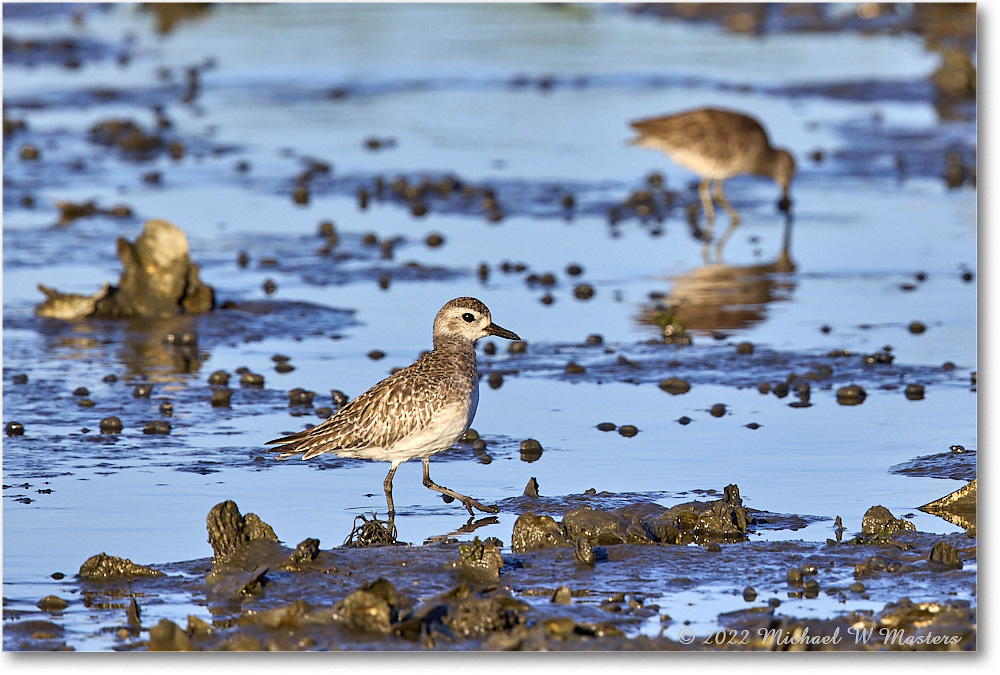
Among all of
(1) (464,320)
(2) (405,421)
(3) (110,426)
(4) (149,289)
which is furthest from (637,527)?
(4) (149,289)

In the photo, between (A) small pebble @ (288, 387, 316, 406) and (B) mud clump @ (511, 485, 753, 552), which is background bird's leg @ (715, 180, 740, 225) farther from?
(B) mud clump @ (511, 485, 753, 552)

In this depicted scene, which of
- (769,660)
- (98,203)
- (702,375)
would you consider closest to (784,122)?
(98,203)

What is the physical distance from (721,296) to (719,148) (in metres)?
4.61

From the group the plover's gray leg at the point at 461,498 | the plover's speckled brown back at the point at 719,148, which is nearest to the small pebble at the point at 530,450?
the plover's gray leg at the point at 461,498

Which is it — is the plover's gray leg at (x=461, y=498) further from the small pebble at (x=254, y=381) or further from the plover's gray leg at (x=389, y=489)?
the small pebble at (x=254, y=381)

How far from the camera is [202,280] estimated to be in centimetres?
1580

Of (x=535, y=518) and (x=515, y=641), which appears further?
(x=535, y=518)

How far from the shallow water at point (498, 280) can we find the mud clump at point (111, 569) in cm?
18

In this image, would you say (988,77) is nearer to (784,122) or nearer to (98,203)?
(98,203)

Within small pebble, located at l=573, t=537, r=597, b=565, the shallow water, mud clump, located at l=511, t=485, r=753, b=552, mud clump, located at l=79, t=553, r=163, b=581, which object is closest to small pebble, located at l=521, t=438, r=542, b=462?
the shallow water

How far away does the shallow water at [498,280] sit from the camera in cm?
972

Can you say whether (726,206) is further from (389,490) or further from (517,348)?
(389,490)

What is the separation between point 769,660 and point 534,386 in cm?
606

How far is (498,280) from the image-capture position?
15781 millimetres
